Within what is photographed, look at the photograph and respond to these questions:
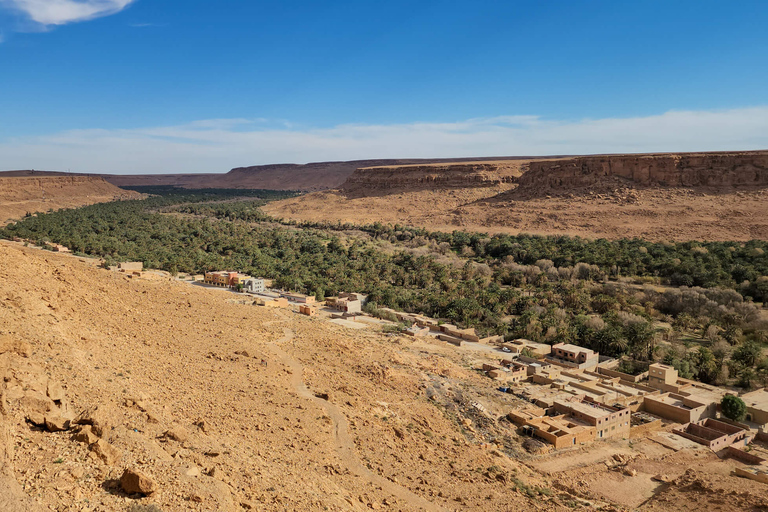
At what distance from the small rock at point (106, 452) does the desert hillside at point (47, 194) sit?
81.1m

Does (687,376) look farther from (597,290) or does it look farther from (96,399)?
(96,399)

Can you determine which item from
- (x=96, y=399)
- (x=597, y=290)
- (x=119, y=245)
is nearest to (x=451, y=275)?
(x=597, y=290)

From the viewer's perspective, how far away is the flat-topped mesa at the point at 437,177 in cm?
9544

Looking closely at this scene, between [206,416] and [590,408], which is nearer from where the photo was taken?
[206,416]

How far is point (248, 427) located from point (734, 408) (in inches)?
736

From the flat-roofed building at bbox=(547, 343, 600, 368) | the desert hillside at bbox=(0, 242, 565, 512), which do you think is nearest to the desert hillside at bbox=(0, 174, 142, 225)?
the desert hillside at bbox=(0, 242, 565, 512)

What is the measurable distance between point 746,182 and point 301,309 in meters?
61.3

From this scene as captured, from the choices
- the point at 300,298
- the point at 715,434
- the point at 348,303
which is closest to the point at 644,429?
the point at 715,434

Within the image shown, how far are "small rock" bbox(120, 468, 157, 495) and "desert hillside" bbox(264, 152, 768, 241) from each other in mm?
61273

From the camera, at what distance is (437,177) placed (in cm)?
9944

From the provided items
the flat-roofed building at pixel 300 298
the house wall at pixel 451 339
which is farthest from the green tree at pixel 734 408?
the flat-roofed building at pixel 300 298

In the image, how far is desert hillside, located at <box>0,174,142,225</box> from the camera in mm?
92375

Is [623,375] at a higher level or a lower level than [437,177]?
lower

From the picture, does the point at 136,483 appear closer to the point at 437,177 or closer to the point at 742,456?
the point at 742,456
